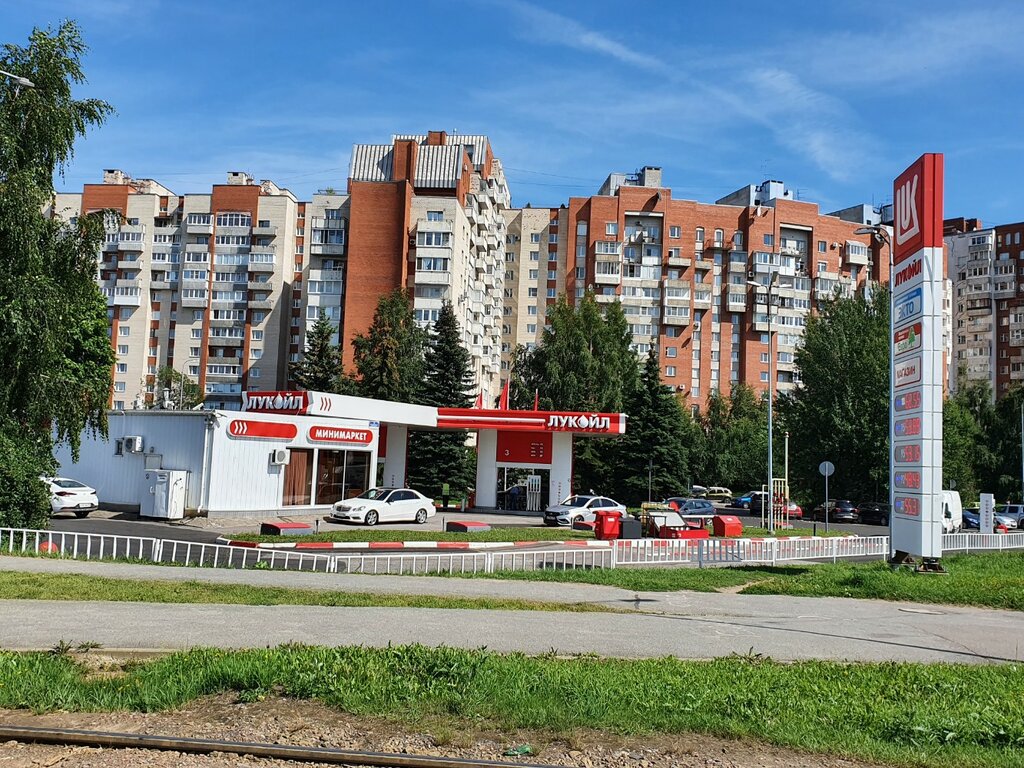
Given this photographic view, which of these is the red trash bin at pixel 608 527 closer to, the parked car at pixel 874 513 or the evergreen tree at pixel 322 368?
the parked car at pixel 874 513

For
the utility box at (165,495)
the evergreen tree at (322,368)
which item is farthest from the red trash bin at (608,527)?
the evergreen tree at (322,368)

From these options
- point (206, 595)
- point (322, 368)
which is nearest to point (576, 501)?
point (206, 595)

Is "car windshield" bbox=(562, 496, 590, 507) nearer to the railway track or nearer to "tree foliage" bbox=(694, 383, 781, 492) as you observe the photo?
the railway track

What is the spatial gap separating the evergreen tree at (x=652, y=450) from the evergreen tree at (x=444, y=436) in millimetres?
10023

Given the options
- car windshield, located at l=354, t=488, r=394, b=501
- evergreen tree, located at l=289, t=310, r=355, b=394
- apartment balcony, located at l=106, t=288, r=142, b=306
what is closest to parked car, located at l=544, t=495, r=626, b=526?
car windshield, located at l=354, t=488, r=394, b=501

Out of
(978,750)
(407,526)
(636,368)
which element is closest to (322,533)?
(407,526)

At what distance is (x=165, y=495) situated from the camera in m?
30.5

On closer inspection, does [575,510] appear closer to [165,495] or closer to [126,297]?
[165,495]

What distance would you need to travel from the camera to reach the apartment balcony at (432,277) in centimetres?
7775

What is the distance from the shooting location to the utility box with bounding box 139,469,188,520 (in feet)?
99.9

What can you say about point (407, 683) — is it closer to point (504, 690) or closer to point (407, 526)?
point (504, 690)

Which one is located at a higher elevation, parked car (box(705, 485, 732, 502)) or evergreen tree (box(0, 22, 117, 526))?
evergreen tree (box(0, 22, 117, 526))

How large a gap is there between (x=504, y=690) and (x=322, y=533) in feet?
68.4

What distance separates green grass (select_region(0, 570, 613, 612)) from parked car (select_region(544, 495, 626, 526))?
20814mm
